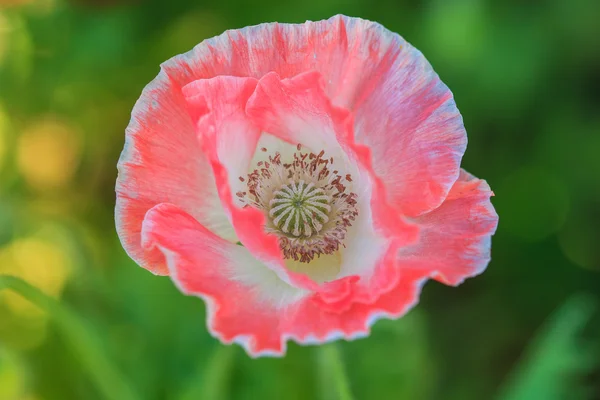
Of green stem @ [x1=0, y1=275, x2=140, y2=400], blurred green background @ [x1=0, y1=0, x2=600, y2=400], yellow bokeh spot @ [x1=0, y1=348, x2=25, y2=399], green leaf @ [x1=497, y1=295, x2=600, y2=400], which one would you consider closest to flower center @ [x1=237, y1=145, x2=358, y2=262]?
green stem @ [x1=0, y1=275, x2=140, y2=400]

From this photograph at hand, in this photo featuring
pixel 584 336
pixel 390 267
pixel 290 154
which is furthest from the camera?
pixel 584 336

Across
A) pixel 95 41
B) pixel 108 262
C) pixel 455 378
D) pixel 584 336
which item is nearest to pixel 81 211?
pixel 108 262

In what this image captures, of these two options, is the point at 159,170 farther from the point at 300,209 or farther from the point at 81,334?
the point at 81,334

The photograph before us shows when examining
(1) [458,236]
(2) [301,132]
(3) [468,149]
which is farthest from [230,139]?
(3) [468,149]

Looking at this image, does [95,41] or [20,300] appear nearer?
[20,300]

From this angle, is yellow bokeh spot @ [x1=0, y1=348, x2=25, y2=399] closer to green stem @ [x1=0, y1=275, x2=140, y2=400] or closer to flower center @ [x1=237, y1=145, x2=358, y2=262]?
green stem @ [x1=0, y1=275, x2=140, y2=400]

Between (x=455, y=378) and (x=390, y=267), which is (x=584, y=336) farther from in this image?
(x=390, y=267)

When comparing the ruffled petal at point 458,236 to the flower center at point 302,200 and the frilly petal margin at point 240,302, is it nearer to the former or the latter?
the frilly petal margin at point 240,302
